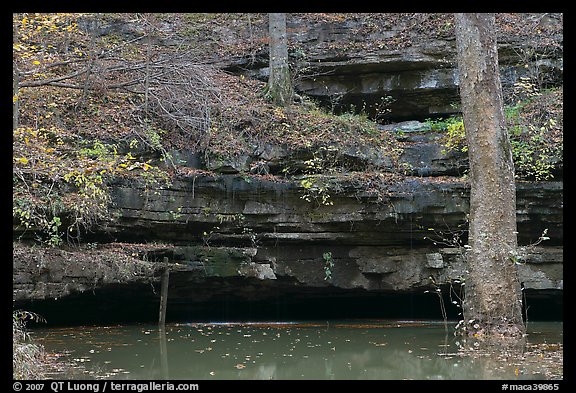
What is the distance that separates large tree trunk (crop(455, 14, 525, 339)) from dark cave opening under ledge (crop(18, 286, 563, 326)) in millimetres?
5757

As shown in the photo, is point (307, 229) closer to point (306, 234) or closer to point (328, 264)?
point (306, 234)

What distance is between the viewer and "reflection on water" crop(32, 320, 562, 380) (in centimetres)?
693

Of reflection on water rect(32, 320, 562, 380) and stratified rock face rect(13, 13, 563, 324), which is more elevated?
stratified rock face rect(13, 13, 563, 324)

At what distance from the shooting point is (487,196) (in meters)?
8.59

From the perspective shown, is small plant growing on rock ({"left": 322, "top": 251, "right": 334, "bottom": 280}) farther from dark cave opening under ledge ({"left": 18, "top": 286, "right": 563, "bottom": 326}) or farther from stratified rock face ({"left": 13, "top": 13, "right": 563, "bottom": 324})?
dark cave opening under ledge ({"left": 18, "top": 286, "right": 563, "bottom": 326})

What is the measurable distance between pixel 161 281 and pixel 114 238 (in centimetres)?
137

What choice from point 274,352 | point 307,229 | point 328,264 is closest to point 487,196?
point 274,352

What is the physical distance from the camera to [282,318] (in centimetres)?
1570

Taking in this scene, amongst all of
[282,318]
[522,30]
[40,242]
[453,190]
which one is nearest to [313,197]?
[453,190]

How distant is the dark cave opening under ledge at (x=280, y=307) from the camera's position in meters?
14.0

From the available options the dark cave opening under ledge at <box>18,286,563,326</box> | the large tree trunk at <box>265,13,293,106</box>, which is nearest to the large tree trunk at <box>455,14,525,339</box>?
the dark cave opening under ledge at <box>18,286,563,326</box>

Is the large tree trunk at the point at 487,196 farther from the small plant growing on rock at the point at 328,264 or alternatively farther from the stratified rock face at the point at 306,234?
the small plant growing on rock at the point at 328,264

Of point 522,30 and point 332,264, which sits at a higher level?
point 522,30

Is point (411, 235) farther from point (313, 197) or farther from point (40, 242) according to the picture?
point (40, 242)
